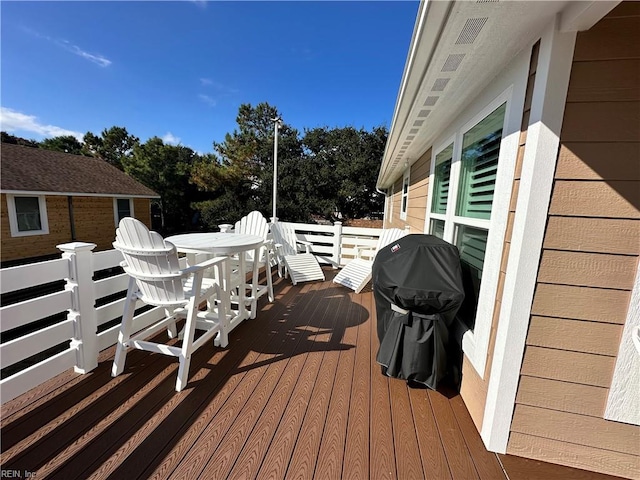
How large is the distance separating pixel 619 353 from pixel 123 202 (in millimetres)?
13830

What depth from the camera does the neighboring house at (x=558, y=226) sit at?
3.56 ft

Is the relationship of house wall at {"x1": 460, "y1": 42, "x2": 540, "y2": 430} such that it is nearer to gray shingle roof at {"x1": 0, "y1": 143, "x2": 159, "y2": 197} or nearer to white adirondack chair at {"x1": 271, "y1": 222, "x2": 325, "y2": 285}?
white adirondack chair at {"x1": 271, "y1": 222, "x2": 325, "y2": 285}

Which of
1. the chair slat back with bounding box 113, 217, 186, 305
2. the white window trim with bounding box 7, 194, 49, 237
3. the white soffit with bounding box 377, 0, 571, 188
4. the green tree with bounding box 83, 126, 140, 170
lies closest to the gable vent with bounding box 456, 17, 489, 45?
the white soffit with bounding box 377, 0, 571, 188

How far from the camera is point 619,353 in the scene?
1211 mm

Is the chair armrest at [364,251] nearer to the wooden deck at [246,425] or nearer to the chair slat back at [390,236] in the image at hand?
the chair slat back at [390,236]

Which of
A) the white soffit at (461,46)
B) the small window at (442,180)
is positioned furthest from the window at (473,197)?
the white soffit at (461,46)

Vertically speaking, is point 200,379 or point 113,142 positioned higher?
point 113,142

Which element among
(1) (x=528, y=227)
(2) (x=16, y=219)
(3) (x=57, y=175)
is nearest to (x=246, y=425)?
(1) (x=528, y=227)

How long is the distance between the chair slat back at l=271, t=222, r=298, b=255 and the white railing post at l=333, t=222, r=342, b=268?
2.60 ft

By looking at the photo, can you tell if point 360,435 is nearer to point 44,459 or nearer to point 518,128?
point 44,459

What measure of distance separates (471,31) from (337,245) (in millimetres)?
4344

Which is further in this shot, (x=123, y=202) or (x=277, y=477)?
(x=123, y=202)

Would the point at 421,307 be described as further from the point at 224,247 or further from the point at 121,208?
the point at 121,208

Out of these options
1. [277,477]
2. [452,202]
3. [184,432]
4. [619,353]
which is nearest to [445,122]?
[452,202]
